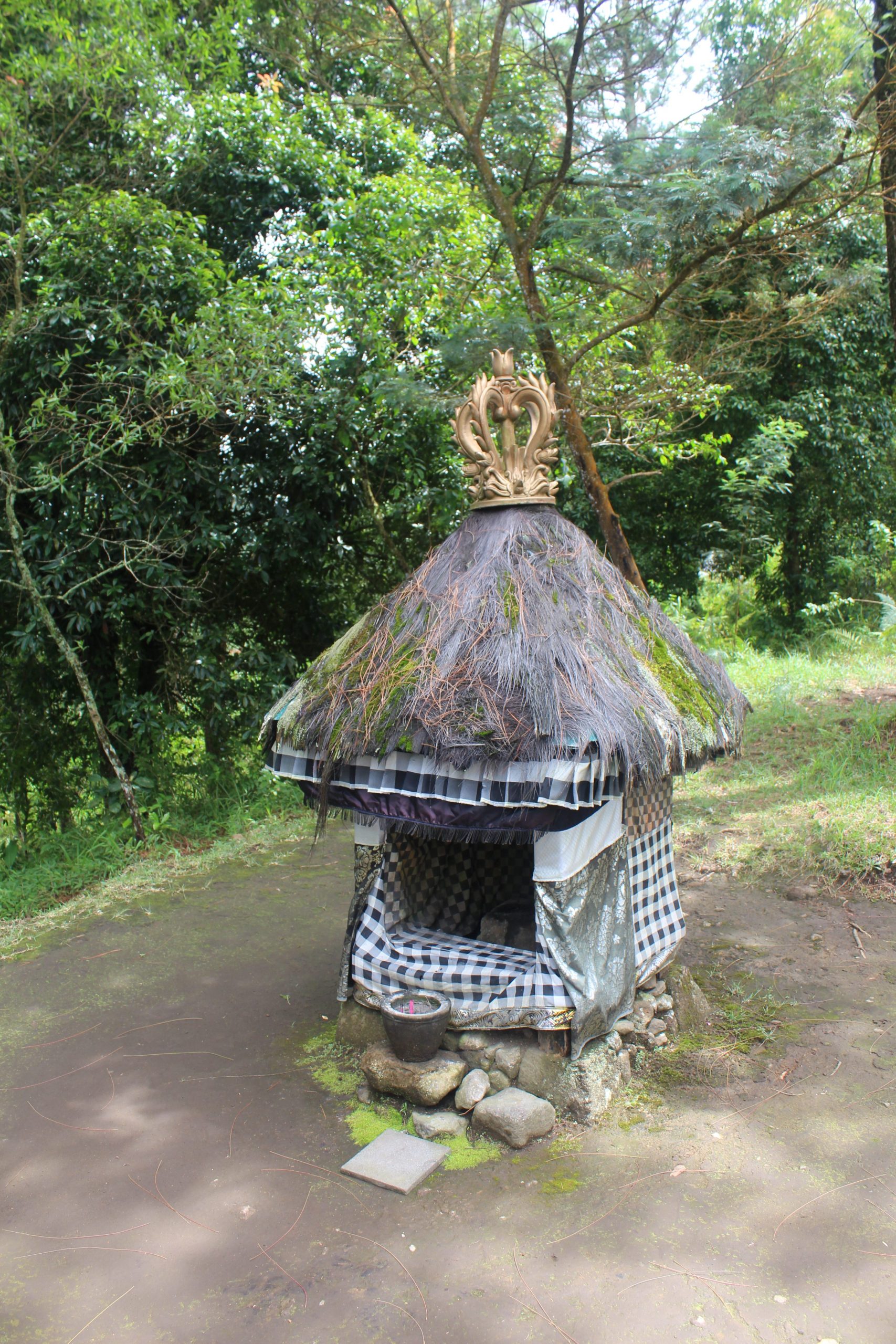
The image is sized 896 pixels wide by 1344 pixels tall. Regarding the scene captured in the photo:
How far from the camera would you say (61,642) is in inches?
257

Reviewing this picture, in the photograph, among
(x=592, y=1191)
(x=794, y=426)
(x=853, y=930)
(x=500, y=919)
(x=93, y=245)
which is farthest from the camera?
(x=794, y=426)

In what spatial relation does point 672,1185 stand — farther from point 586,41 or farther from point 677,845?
point 586,41

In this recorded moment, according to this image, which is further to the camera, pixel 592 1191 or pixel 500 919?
pixel 500 919

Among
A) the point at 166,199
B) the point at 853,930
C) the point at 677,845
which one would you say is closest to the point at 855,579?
the point at 677,845

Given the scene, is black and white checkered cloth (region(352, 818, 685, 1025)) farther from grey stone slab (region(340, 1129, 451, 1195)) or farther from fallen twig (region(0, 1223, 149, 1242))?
fallen twig (region(0, 1223, 149, 1242))

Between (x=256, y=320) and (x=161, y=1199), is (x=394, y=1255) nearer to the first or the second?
(x=161, y=1199)

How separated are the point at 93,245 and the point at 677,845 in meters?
6.38

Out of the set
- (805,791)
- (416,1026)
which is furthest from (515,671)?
(805,791)

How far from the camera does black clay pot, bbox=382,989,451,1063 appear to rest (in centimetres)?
363

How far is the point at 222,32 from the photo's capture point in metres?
7.39

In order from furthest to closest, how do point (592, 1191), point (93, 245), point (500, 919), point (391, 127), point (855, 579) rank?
point (855, 579) → point (391, 127) → point (93, 245) → point (500, 919) → point (592, 1191)

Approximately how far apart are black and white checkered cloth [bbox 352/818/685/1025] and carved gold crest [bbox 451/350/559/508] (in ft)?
5.62

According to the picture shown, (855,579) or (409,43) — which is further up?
(409,43)

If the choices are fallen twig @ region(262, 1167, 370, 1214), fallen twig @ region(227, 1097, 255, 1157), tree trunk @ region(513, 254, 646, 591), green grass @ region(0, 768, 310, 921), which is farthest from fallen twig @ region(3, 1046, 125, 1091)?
tree trunk @ region(513, 254, 646, 591)
